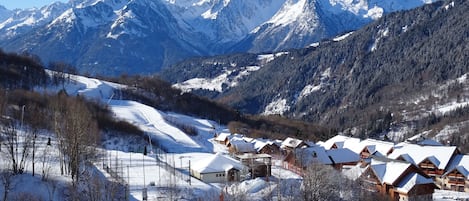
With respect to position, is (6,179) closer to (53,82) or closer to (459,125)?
(53,82)

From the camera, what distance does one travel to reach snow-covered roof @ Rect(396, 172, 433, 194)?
65562 millimetres

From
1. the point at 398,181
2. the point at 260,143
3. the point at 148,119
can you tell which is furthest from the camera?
the point at 148,119

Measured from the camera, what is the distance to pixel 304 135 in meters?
156

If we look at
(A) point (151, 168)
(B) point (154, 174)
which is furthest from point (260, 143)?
(B) point (154, 174)

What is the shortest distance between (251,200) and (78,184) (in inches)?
711

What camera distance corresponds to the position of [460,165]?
8225 cm

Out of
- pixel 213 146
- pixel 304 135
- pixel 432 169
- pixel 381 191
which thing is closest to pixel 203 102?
pixel 304 135

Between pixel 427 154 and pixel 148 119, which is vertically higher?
pixel 148 119

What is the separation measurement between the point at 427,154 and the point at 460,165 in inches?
276

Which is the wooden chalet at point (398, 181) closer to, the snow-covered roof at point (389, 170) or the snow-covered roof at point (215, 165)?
the snow-covered roof at point (389, 170)

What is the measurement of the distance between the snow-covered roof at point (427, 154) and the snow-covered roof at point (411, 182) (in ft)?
67.7

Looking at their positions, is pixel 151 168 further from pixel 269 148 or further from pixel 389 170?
pixel 269 148

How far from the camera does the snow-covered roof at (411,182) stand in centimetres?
6556

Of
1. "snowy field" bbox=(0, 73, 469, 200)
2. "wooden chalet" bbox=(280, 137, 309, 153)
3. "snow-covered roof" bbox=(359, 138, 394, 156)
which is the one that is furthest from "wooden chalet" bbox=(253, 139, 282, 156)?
"snow-covered roof" bbox=(359, 138, 394, 156)
